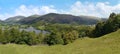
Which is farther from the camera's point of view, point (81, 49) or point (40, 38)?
point (40, 38)

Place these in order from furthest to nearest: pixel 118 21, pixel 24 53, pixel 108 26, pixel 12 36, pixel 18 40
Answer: pixel 12 36 → pixel 18 40 → pixel 108 26 → pixel 118 21 → pixel 24 53

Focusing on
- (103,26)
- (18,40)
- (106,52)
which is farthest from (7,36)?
(106,52)

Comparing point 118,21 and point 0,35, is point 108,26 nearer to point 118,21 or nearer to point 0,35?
point 118,21

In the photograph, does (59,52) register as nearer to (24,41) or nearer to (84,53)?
(84,53)

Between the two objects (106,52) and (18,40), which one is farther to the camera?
(18,40)

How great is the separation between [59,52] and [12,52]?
323 inches

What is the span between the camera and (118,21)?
10412 cm

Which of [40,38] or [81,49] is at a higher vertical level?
[81,49]

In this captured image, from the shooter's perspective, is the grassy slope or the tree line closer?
the grassy slope

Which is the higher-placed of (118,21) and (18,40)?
(118,21)

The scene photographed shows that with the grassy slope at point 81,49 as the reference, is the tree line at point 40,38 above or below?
below

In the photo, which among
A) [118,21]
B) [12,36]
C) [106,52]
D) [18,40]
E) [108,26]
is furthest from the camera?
[12,36]

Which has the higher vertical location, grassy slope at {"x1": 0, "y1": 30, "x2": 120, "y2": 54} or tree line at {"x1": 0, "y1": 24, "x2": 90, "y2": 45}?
grassy slope at {"x1": 0, "y1": 30, "x2": 120, "y2": 54}

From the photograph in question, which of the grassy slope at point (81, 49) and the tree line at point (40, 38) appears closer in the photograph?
the grassy slope at point (81, 49)
